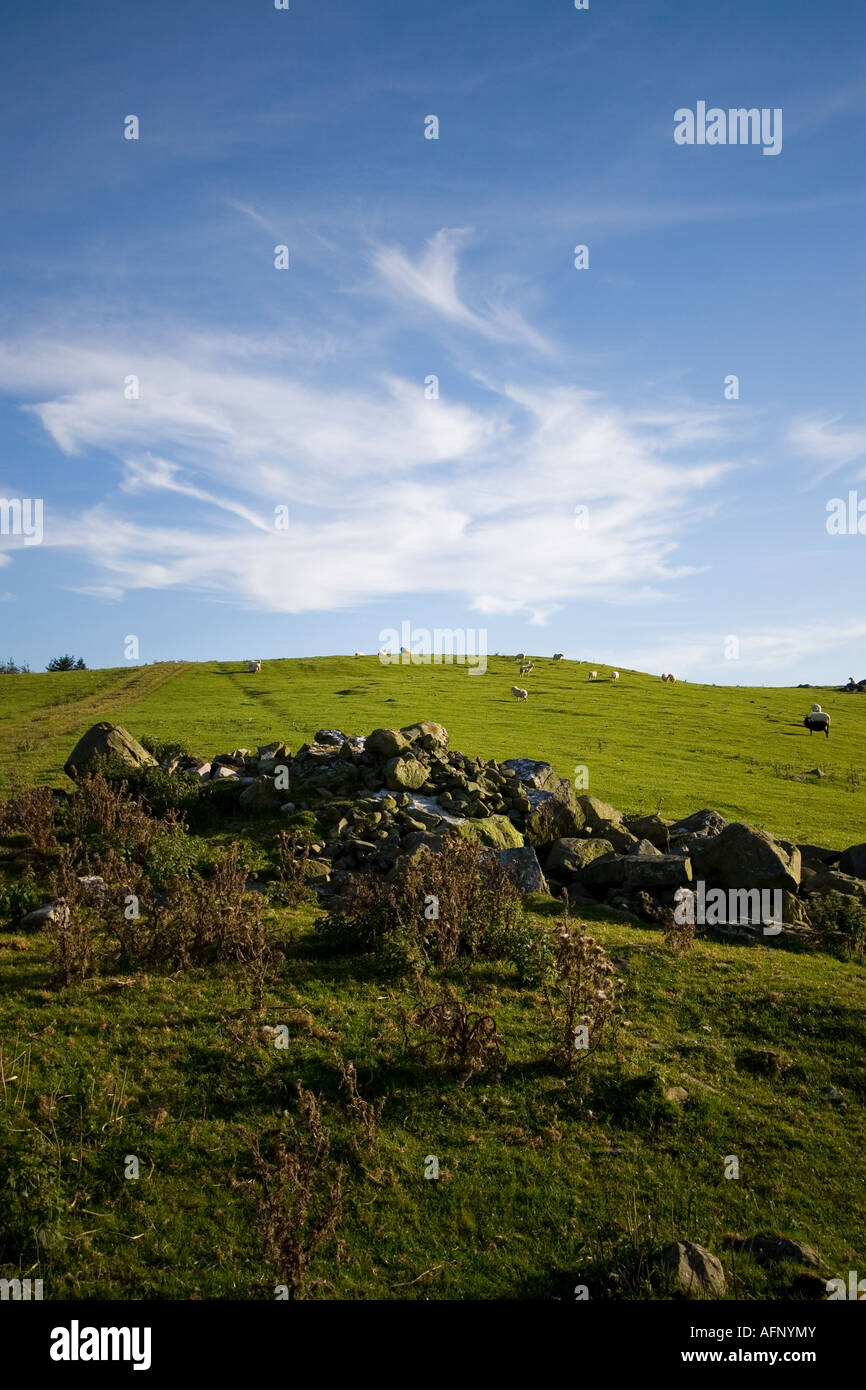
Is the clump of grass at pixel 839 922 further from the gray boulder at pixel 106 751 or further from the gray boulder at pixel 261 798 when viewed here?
the gray boulder at pixel 106 751

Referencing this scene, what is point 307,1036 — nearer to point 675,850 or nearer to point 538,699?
point 675,850

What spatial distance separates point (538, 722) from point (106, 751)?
33206 millimetres

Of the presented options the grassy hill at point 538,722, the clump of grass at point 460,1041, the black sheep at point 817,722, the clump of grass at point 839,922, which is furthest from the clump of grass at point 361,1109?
the black sheep at point 817,722

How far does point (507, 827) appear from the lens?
2209 cm

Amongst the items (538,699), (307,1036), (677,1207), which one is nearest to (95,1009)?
(307,1036)

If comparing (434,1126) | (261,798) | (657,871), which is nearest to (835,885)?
(657,871)

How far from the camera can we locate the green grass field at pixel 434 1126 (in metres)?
7.86

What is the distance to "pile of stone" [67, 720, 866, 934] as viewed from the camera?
64.9 feet

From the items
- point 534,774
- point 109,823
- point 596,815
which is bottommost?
point 596,815

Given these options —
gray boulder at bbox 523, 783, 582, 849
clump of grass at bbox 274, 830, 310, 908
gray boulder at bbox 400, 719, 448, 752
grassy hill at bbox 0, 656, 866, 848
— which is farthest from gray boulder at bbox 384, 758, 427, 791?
grassy hill at bbox 0, 656, 866, 848

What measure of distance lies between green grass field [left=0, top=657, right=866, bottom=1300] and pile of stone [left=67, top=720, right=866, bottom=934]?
7.18 feet

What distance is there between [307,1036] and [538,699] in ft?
177

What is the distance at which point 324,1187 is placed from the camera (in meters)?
8.77

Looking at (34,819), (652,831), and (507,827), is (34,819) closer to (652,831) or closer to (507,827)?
(507,827)
